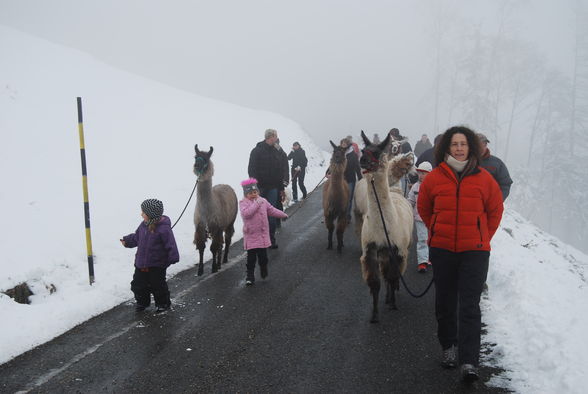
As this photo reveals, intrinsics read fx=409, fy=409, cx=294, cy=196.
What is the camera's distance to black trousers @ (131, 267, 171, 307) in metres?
5.23

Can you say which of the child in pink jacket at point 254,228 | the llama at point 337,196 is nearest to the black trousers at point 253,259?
the child in pink jacket at point 254,228

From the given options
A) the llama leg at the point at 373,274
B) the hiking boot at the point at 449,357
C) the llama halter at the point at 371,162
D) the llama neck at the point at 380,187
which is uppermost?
the llama halter at the point at 371,162

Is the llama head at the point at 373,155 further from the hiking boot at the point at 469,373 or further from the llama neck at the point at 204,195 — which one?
the llama neck at the point at 204,195

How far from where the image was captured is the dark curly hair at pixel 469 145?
350cm

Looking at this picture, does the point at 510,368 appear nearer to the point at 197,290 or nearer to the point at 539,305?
the point at 539,305

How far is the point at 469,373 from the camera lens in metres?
3.38

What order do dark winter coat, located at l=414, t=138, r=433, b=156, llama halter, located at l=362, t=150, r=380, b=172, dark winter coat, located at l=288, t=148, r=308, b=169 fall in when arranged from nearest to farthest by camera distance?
llama halter, located at l=362, t=150, r=380, b=172, dark winter coat, located at l=288, t=148, r=308, b=169, dark winter coat, located at l=414, t=138, r=433, b=156

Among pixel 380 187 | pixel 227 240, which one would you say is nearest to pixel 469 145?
pixel 380 187

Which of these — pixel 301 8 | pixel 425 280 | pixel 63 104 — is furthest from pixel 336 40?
pixel 425 280

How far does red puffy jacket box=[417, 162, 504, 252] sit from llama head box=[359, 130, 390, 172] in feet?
3.64

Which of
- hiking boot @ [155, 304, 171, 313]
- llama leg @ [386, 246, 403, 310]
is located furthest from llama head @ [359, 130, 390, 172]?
hiking boot @ [155, 304, 171, 313]

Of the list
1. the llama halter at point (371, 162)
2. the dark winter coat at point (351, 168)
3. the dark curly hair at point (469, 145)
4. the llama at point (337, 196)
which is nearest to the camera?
the dark curly hair at point (469, 145)

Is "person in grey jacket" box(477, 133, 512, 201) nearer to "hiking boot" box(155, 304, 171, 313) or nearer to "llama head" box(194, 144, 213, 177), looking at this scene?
"llama head" box(194, 144, 213, 177)

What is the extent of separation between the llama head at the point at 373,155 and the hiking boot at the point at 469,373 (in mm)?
2232
